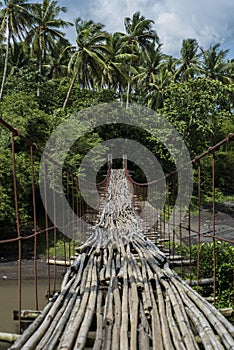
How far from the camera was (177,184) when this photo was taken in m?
12.2

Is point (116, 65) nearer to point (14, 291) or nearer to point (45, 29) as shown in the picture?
point (45, 29)

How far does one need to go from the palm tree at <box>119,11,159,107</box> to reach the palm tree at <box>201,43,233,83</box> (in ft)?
7.95

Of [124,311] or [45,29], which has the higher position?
[45,29]

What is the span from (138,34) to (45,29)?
426 cm

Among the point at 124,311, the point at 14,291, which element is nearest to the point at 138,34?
the point at 14,291

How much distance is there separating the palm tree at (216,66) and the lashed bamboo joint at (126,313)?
14.9 metres

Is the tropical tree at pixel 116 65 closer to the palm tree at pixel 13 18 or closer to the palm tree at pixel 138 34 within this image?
the palm tree at pixel 138 34

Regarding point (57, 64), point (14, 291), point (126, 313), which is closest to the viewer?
point (126, 313)

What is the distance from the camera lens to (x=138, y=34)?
15.6m

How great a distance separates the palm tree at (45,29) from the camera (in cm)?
1263

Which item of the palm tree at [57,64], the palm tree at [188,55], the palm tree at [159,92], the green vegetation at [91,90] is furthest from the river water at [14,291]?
the palm tree at [188,55]

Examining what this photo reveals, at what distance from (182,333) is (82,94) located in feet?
40.8

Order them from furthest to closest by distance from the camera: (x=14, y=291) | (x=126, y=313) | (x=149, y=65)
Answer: (x=149, y=65) → (x=14, y=291) → (x=126, y=313)

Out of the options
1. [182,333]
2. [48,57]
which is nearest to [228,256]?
[182,333]
